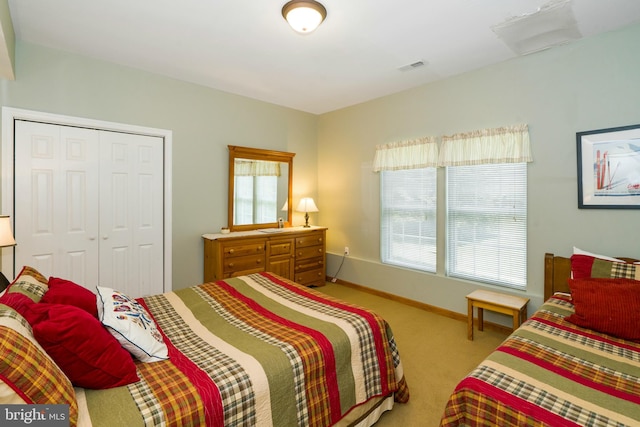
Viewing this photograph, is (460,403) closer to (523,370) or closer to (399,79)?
(523,370)

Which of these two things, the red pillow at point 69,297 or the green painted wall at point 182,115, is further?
the green painted wall at point 182,115

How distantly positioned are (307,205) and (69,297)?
3.43 meters

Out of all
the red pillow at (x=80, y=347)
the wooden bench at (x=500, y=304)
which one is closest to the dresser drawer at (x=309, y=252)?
the wooden bench at (x=500, y=304)

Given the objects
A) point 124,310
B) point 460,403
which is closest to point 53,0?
point 124,310

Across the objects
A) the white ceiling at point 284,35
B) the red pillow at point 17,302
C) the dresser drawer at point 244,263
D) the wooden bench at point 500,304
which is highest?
the white ceiling at point 284,35

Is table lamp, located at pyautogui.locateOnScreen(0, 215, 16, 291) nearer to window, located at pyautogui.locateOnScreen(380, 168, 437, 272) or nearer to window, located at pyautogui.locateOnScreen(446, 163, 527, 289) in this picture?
window, located at pyautogui.locateOnScreen(380, 168, 437, 272)

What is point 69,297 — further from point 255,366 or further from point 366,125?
point 366,125

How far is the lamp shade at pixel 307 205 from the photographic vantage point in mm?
4777

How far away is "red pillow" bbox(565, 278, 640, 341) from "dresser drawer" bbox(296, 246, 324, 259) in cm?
313

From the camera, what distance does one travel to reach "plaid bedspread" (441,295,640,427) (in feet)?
4.03

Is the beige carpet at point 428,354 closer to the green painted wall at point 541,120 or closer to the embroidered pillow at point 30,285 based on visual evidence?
the green painted wall at point 541,120

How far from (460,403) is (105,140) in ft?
12.5

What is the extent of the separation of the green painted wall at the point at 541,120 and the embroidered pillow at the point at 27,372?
→ 11.6 ft

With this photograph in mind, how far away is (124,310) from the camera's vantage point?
161 centimetres
